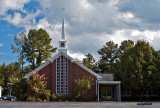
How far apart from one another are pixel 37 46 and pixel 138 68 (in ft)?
89.6

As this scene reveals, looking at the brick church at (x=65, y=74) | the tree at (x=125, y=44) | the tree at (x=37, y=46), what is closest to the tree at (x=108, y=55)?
the tree at (x=125, y=44)

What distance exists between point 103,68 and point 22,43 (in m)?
21.2

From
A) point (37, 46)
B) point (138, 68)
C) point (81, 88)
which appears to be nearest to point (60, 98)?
point (81, 88)

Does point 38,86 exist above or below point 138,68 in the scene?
below

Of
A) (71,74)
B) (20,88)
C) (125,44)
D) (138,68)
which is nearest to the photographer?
(138,68)

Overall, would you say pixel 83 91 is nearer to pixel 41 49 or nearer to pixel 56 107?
pixel 56 107

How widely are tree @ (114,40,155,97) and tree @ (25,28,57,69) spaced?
2430 centimetres

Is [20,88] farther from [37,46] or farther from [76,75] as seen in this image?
[37,46]

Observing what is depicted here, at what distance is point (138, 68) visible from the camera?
35.3 metres

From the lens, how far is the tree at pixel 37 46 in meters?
55.5

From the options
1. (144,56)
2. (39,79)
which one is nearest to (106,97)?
(144,56)

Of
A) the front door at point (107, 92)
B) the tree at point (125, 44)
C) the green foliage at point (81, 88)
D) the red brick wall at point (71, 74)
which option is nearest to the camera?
the green foliage at point (81, 88)

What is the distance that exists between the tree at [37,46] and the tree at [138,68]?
2430cm

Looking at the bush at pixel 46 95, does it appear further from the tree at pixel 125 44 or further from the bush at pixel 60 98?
the tree at pixel 125 44
